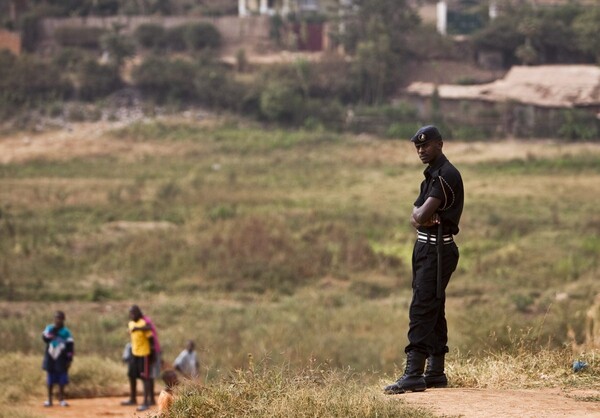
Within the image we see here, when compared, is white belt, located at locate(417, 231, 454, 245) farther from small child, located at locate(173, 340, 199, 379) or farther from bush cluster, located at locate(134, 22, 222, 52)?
bush cluster, located at locate(134, 22, 222, 52)

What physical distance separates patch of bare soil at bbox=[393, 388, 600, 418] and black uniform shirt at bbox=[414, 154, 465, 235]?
979 millimetres

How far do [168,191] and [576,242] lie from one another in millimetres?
11796

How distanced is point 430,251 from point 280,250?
1805cm

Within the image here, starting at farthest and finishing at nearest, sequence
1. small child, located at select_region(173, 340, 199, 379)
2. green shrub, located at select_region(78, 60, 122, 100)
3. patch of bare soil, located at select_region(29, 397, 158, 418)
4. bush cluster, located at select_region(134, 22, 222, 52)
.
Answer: bush cluster, located at select_region(134, 22, 222, 52), green shrub, located at select_region(78, 60, 122, 100), small child, located at select_region(173, 340, 199, 379), patch of bare soil, located at select_region(29, 397, 158, 418)

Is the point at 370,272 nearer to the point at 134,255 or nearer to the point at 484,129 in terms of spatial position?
the point at 134,255

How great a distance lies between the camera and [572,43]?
160 ft

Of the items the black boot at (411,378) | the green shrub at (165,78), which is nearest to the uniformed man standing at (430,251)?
the black boot at (411,378)

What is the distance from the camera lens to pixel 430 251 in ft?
23.9

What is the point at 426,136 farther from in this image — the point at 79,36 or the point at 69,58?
the point at 79,36

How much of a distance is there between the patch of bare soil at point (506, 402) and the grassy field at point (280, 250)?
45 centimetres

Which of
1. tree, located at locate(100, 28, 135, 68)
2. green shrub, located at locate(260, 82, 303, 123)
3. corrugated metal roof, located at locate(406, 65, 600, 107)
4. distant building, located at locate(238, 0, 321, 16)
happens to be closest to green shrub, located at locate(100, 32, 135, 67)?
tree, located at locate(100, 28, 135, 68)

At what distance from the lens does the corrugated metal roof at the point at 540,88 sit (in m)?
43.2

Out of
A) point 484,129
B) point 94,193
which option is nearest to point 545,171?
point 484,129

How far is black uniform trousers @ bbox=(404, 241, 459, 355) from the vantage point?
7.27m
